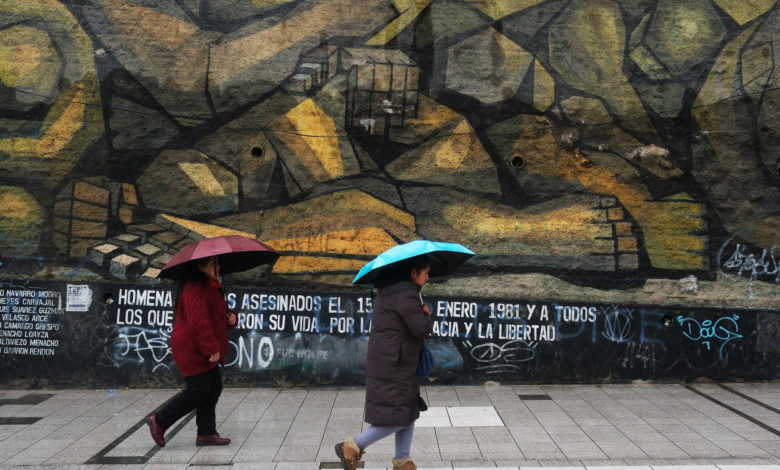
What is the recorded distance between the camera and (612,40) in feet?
25.0

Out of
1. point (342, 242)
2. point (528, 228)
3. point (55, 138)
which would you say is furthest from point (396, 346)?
point (55, 138)

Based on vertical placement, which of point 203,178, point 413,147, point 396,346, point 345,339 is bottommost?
point 345,339

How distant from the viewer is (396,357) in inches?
161

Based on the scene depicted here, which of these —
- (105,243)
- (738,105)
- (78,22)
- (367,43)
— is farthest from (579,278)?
(78,22)

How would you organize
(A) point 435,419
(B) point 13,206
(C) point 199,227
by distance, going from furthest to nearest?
1. (C) point 199,227
2. (B) point 13,206
3. (A) point 435,419

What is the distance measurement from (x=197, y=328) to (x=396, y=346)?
5.90 ft

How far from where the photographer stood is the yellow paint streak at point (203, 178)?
24.2 ft

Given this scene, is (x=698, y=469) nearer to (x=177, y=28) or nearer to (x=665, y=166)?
(x=665, y=166)

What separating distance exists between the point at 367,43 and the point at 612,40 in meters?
2.94

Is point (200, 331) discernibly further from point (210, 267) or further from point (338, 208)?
point (338, 208)

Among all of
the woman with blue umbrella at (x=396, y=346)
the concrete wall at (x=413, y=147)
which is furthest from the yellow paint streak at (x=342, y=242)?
the woman with blue umbrella at (x=396, y=346)

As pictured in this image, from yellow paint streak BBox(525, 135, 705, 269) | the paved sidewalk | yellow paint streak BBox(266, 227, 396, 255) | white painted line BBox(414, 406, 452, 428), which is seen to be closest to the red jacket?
the paved sidewalk

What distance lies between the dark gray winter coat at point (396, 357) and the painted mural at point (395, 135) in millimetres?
3267

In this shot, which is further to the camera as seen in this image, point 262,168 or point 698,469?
point 262,168
